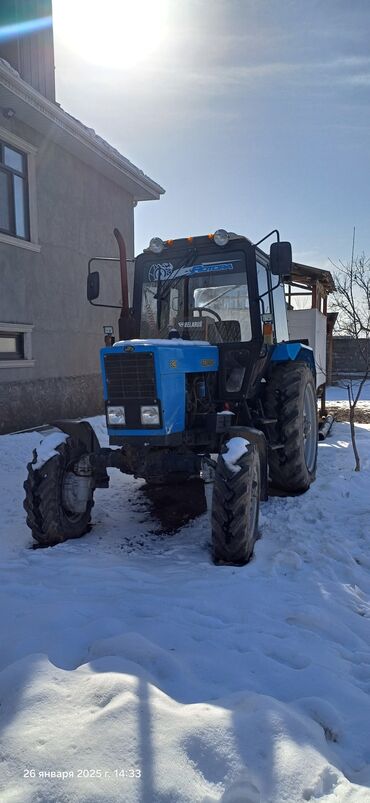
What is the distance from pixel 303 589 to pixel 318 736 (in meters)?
1.43

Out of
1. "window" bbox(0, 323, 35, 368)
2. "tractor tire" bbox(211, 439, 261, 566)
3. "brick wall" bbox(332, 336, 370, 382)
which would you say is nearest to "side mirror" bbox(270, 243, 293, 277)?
"tractor tire" bbox(211, 439, 261, 566)

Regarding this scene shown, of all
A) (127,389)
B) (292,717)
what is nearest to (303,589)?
(292,717)

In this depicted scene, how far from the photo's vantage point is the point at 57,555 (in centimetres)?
405

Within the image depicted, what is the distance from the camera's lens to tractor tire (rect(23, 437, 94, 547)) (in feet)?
13.7

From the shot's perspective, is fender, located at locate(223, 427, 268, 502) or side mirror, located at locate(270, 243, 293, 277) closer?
fender, located at locate(223, 427, 268, 502)

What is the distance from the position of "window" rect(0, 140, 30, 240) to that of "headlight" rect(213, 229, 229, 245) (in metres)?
4.75

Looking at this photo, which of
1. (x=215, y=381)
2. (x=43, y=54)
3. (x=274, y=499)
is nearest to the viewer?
(x=215, y=381)

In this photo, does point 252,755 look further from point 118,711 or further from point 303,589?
point 303,589

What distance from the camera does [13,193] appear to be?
861cm

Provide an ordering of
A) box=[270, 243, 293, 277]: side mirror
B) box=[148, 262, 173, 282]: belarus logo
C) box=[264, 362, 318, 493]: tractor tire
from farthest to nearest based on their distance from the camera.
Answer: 1. box=[264, 362, 318, 493]: tractor tire
2. box=[148, 262, 173, 282]: belarus logo
3. box=[270, 243, 293, 277]: side mirror

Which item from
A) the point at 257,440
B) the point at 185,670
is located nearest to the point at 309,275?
the point at 257,440

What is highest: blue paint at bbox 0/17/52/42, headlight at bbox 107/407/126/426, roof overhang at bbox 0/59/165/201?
blue paint at bbox 0/17/52/42

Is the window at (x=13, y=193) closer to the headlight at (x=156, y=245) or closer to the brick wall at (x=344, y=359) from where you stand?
the headlight at (x=156, y=245)

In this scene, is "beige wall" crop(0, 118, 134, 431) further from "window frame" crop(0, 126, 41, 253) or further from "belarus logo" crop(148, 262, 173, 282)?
"belarus logo" crop(148, 262, 173, 282)
